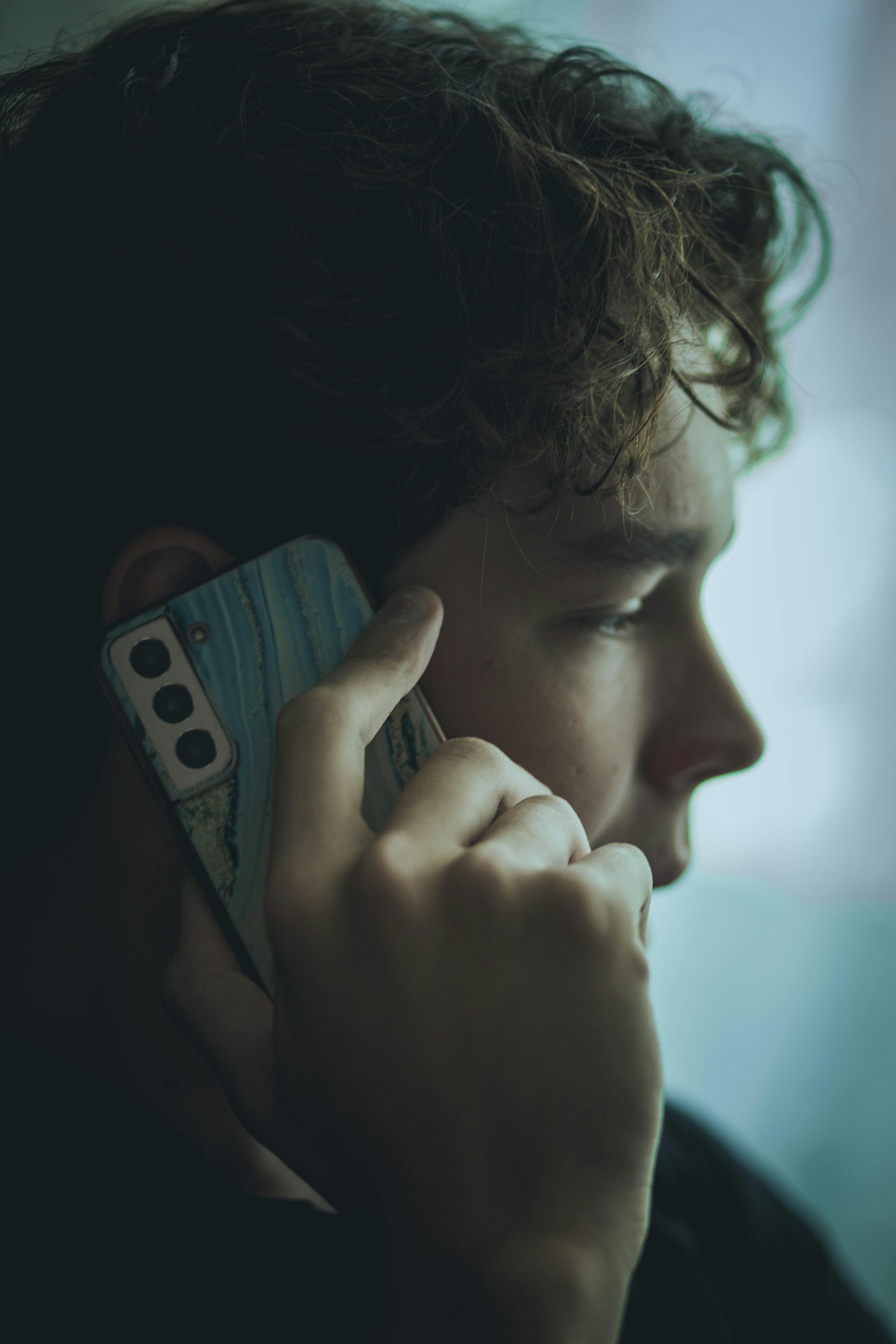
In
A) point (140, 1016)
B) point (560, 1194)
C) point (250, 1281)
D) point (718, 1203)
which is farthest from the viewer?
point (718, 1203)

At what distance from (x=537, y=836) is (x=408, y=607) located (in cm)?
23

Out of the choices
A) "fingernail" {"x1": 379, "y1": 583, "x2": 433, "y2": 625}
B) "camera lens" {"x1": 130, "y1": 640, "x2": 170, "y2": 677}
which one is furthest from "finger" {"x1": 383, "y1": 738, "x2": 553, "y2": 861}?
"camera lens" {"x1": 130, "y1": 640, "x2": 170, "y2": 677}

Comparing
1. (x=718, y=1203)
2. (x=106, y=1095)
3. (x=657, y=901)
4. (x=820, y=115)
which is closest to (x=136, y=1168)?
(x=106, y=1095)

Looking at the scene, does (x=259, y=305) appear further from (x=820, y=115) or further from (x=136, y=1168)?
(x=820, y=115)

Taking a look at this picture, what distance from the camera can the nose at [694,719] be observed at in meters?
0.75

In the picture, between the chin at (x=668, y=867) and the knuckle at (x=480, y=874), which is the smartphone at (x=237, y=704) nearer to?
the knuckle at (x=480, y=874)

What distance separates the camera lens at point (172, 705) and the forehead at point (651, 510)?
1.01 feet

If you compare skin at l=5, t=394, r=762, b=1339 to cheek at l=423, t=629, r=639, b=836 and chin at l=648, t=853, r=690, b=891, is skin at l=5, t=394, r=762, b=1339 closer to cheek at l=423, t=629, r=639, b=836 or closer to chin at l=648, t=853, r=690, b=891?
cheek at l=423, t=629, r=639, b=836

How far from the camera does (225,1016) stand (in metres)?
0.51

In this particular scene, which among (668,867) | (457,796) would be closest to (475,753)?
(457,796)

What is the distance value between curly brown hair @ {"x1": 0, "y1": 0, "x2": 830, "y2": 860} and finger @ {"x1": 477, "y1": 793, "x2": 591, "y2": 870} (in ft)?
0.91

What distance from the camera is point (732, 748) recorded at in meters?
0.77

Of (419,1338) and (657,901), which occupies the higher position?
(419,1338)

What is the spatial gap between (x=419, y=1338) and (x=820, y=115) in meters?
1.67
